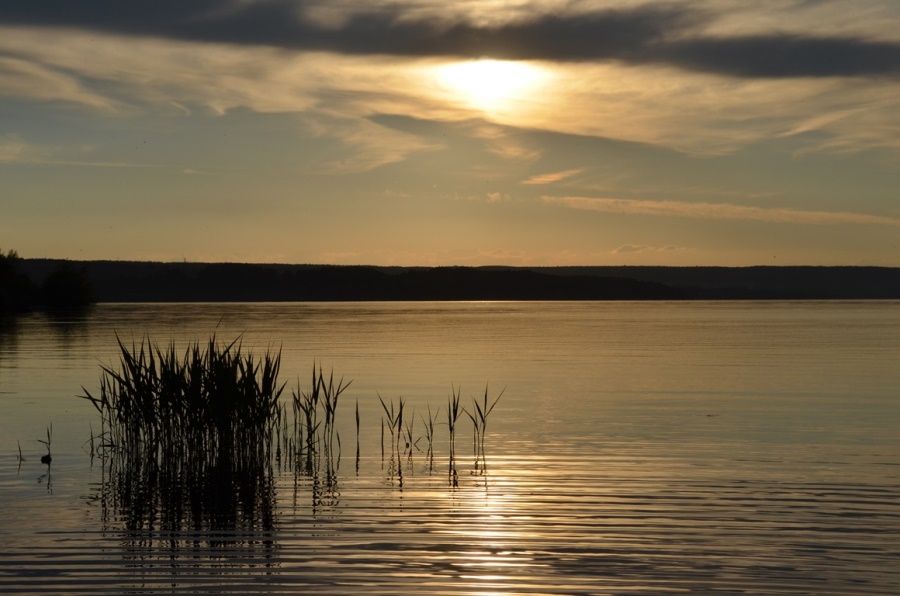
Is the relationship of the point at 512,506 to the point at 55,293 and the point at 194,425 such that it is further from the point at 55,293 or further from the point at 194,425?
the point at 55,293

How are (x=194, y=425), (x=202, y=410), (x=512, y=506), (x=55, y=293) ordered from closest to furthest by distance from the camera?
(x=512, y=506)
(x=194, y=425)
(x=202, y=410)
(x=55, y=293)

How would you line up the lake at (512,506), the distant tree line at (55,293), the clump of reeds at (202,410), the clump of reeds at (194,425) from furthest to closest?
the distant tree line at (55,293)
the clump of reeds at (202,410)
the clump of reeds at (194,425)
the lake at (512,506)

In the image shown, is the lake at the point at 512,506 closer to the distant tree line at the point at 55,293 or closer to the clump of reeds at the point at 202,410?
the clump of reeds at the point at 202,410

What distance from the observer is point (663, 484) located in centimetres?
1941

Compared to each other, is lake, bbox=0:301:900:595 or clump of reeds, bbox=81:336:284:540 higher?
clump of reeds, bbox=81:336:284:540

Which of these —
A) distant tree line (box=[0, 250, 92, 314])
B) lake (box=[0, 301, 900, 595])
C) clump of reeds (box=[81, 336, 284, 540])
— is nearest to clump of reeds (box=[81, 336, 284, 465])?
clump of reeds (box=[81, 336, 284, 540])

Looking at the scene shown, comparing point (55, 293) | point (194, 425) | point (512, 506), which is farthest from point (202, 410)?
point (55, 293)

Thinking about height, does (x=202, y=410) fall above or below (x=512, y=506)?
above

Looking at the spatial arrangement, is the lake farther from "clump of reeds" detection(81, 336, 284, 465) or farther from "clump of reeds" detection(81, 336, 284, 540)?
"clump of reeds" detection(81, 336, 284, 465)

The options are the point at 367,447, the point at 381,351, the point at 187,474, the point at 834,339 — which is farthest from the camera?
the point at 834,339

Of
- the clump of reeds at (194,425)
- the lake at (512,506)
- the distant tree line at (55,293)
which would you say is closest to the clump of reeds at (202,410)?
the clump of reeds at (194,425)

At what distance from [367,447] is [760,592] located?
1334cm

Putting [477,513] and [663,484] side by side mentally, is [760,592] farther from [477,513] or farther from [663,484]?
[663,484]

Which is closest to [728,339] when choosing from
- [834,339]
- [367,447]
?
[834,339]
